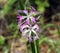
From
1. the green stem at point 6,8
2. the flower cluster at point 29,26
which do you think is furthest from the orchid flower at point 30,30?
the green stem at point 6,8

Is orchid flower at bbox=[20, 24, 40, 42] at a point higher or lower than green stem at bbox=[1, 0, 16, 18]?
lower

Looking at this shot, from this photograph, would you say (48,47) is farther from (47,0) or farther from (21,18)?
(21,18)

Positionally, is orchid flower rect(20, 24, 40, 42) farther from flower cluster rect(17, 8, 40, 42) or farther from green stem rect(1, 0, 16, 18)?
green stem rect(1, 0, 16, 18)

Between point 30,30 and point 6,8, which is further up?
point 6,8

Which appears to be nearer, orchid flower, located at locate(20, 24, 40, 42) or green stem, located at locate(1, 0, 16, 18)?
orchid flower, located at locate(20, 24, 40, 42)

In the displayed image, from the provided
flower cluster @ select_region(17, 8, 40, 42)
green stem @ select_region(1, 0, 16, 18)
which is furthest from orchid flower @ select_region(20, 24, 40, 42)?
green stem @ select_region(1, 0, 16, 18)

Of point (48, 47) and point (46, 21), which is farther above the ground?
point (46, 21)

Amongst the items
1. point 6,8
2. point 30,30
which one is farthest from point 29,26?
point 6,8

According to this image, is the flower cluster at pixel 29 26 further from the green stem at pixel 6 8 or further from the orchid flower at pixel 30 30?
the green stem at pixel 6 8

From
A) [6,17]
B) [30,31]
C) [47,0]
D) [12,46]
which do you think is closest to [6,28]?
[6,17]

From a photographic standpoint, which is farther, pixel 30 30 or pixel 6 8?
pixel 6 8

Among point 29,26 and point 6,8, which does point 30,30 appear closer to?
point 29,26
